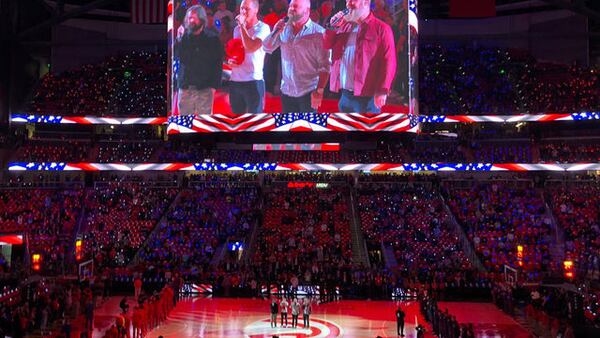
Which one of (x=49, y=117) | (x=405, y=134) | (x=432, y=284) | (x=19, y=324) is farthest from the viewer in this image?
(x=49, y=117)

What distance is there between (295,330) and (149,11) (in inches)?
960

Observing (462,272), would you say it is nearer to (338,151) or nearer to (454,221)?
(454,221)

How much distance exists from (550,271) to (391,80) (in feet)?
41.3

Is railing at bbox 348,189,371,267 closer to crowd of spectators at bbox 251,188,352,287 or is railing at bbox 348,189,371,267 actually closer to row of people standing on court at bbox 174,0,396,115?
crowd of spectators at bbox 251,188,352,287

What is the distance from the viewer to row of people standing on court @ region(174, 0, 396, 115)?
34625 millimetres

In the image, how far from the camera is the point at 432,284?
33.7 metres

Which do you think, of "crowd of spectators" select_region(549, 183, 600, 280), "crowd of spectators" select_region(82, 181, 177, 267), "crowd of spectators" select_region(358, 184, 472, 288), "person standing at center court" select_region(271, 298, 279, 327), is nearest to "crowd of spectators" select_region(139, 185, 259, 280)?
"crowd of spectators" select_region(82, 181, 177, 267)

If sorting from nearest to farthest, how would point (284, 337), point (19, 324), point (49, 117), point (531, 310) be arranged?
1. point (19, 324)
2. point (284, 337)
3. point (531, 310)
4. point (49, 117)

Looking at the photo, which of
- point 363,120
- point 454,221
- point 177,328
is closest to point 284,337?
point 177,328

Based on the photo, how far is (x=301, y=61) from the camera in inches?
1371

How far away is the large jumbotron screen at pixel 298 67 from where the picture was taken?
3462cm

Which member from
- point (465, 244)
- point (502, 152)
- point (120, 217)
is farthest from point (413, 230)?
point (120, 217)

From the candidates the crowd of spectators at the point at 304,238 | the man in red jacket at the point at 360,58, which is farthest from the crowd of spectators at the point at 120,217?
the man in red jacket at the point at 360,58

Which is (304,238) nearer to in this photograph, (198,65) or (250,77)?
(250,77)
